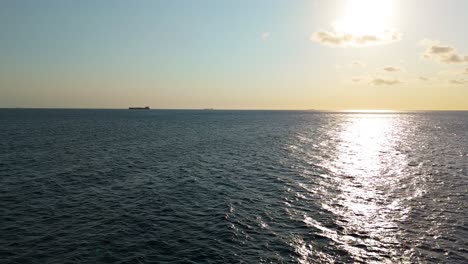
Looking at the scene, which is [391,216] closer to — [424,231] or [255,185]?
[424,231]

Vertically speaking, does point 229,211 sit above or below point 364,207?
above

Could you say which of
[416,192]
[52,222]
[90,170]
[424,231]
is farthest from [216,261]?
[90,170]

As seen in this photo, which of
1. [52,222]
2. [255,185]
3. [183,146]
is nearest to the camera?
[52,222]

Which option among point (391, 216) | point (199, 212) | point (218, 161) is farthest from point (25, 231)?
point (218, 161)

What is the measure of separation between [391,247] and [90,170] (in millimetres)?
47521

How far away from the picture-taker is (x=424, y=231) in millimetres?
29797

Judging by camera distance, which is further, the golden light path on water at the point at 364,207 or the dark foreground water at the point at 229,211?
the golden light path on water at the point at 364,207

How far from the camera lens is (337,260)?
24.1 m

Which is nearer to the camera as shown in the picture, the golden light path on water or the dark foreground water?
the dark foreground water

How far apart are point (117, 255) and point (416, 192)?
39.4 meters

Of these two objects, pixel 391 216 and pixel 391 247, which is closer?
pixel 391 247

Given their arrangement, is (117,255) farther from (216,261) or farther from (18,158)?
(18,158)

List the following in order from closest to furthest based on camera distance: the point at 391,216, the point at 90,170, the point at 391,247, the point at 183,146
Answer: the point at 391,247 → the point at 391,216 → the point at 90,170 → the point at 183,146

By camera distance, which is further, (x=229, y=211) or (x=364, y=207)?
(x=364, y=207)
